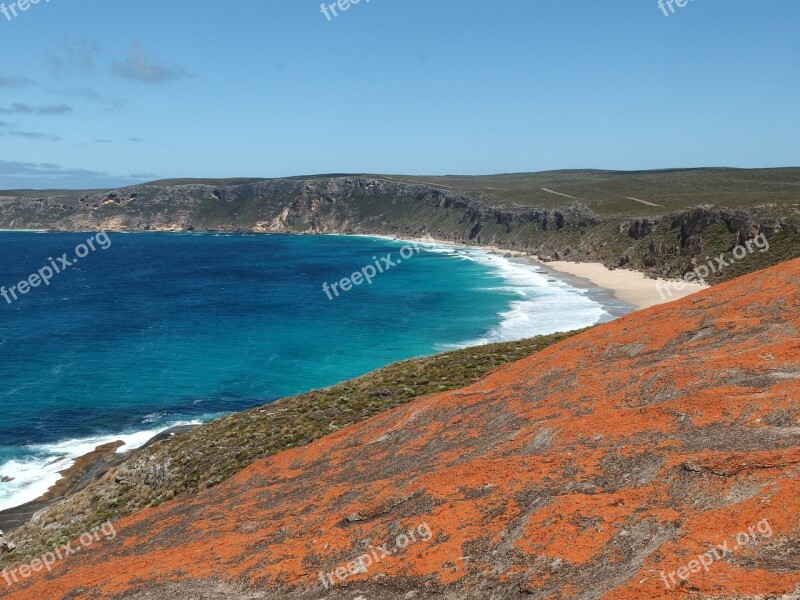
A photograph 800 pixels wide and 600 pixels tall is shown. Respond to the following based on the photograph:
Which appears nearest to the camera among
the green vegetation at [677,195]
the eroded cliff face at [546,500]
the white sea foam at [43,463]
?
the eroded cliff face at [546,500]

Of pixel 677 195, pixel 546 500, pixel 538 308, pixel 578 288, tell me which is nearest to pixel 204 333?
pixel 538 308

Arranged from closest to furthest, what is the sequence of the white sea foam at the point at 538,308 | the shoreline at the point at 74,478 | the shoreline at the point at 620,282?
the shoreline at the point at 74,478
the white sea foam at the point at 538,308
the shoreline at the point at 620,282

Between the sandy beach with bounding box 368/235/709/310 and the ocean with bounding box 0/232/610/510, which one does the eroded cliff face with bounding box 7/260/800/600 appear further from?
the sandy beach with bounding box 368/235/709/310

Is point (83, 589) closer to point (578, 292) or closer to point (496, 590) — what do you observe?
point (496, 590)

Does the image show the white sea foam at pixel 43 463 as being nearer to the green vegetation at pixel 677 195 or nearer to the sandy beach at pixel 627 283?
the sandy beach at pixel 627 283

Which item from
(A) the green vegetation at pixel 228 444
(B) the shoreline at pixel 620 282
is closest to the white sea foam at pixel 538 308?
(B) the shoreline at pixel 620 282
